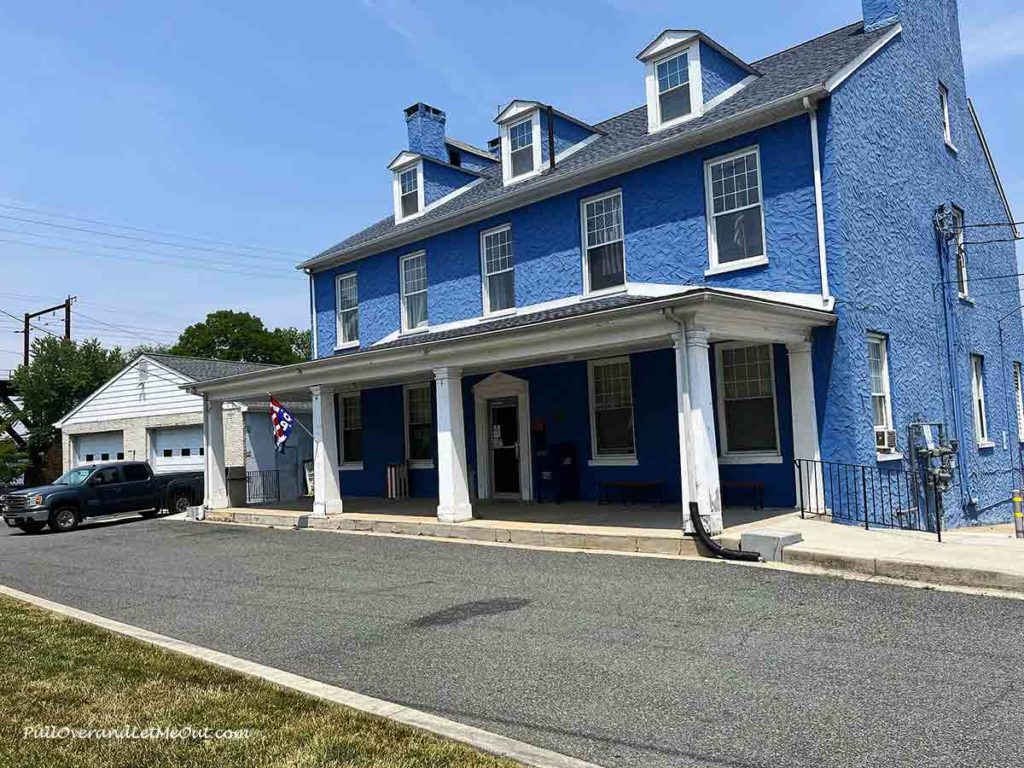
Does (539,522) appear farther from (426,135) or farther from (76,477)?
(76,477)

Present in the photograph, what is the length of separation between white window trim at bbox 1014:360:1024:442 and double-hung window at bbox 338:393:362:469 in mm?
15288

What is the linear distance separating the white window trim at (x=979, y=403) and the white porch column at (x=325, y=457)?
12.6 meters

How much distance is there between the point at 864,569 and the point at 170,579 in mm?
8318

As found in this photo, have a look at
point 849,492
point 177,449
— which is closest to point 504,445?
point 849,492

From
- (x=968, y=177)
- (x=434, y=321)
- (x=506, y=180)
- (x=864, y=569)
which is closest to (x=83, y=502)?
(x=434, y=321)

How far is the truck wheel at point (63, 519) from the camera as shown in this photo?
1928cm

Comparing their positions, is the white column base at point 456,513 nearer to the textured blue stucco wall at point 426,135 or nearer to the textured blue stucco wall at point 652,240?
the textured blue stucco wall at point 652,240

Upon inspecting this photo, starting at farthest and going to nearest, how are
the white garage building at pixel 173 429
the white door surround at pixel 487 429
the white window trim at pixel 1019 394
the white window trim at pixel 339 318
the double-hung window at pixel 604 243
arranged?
the white garage building at pixel 173 429, the white window trim at pixel 339 318, the white window trim at pixel 1019 394, the white door surround at pixel 487 429, the double-hung window at pixel 604 243

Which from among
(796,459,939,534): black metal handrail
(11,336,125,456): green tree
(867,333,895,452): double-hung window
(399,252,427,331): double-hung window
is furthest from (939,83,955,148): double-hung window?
(11,336,125,456): green tree

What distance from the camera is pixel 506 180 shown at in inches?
687

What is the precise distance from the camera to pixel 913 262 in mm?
14516

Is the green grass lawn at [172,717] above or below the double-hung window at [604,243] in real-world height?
below

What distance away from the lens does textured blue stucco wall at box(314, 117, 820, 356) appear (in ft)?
41.5

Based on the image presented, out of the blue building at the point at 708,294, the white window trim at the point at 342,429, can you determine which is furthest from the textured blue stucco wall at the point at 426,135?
the white window trim at the point at 342,429
